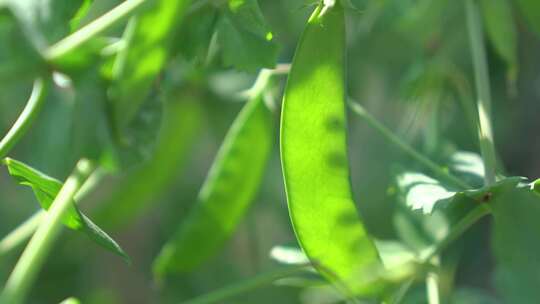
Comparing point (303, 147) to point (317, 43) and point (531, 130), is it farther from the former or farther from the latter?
point (531, 130)

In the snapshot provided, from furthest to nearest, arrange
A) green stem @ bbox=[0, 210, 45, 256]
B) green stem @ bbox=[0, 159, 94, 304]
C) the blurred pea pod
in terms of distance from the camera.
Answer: the blurred pea pod
green stem @ bbox=[0, 210, 45, 256]
green stem @ bbox=[0, 159, 94, 304]

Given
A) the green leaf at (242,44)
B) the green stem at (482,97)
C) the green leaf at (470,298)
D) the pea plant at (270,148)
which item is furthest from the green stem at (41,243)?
the green leaf at (470,298)

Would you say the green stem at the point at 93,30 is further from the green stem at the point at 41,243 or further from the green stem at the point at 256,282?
the green stem at the point at 256,282

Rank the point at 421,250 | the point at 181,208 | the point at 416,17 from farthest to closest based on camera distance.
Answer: the point at 181,208
the point at 416,17
the point at 421,250

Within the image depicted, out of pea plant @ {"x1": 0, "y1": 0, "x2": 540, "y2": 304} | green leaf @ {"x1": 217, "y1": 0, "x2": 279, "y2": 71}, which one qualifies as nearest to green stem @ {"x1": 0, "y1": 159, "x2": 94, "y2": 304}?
pea plant @ {"x1": 0, "y1": 0, "x2": 540, "y2": 304}

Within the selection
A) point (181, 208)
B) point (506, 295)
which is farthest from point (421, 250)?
point (181, 208)

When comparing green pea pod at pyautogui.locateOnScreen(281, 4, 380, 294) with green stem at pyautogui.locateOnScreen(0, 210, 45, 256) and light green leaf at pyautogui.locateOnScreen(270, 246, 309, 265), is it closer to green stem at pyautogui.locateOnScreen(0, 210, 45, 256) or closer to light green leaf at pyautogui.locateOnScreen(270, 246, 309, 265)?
light green leaf at pyautogui.locateOnScreen(270, 246, 309, 265)

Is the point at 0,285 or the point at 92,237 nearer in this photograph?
the point at 92,237
